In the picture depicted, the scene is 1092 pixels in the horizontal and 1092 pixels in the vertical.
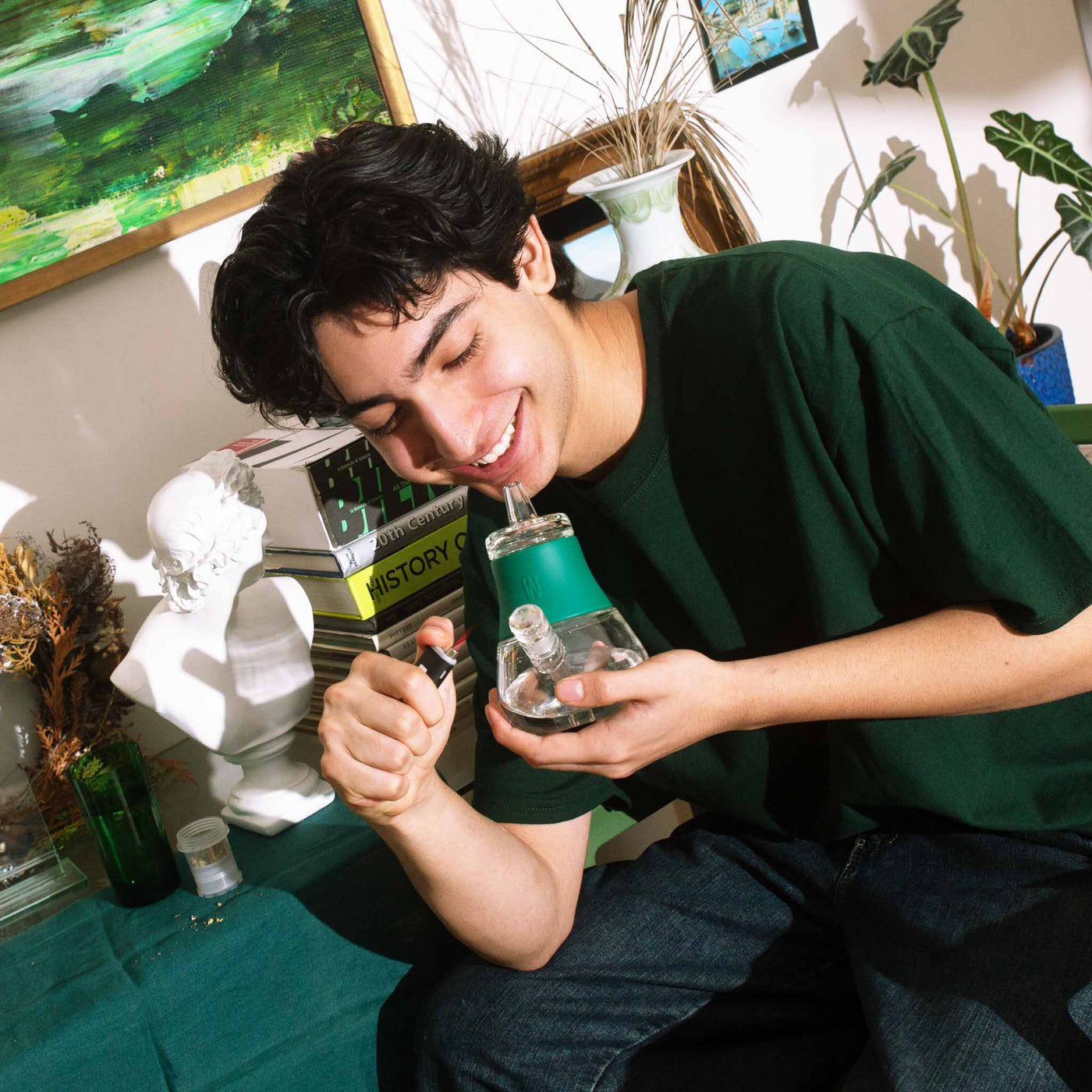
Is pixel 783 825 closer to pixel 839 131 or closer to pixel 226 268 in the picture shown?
pixel 226 268

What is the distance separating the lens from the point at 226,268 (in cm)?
104

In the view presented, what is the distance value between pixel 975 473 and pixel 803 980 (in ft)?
1.92

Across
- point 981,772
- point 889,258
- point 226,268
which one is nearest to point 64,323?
point 226,268

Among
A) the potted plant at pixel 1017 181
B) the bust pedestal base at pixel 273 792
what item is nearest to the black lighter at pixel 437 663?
the bust pedestal base at pixel 273 792

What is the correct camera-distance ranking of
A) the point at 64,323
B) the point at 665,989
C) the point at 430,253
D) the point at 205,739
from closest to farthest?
the point at 430,253 → the point at 665,989 → the point at 205,739 → the point at 64,323

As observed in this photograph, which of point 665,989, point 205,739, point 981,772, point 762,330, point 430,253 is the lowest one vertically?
point 665,989

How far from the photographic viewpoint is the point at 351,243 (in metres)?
0.95

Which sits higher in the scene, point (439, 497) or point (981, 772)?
point (439, 497)

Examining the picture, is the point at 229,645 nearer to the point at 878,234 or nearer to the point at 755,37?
the point at 755,37

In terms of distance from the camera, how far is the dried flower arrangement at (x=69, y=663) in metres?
1.39

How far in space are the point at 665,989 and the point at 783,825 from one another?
215 mm

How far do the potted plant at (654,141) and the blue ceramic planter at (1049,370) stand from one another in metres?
0.68

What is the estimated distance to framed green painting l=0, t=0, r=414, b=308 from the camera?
1442 mm

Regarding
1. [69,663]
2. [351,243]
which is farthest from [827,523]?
[69,663]
